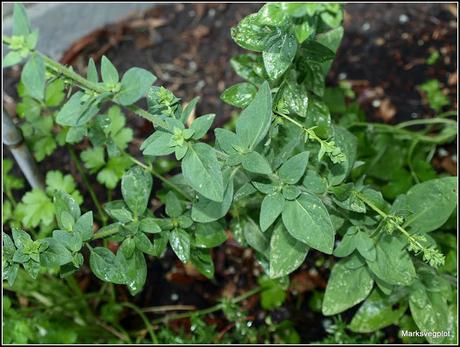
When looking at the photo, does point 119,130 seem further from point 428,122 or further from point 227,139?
point 428,122

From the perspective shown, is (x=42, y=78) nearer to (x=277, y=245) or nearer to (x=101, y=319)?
(x=277, y=245)

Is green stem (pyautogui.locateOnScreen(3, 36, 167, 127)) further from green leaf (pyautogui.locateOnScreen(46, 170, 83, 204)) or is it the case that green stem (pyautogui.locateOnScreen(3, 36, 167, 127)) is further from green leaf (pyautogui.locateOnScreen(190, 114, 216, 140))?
green leaf (pyautogui.locateOnScreen(46, 170, 83, 204))

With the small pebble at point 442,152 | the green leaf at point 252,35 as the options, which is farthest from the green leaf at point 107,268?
the small pebble at point 442,152

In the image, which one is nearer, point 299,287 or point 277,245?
point 277,245

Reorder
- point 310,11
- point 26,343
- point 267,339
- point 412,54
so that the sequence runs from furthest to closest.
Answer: point 412,54
point 267,339
point 26,343
point 310,11

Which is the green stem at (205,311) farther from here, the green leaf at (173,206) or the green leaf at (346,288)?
the green leaf at (173,206)

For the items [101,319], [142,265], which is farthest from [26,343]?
[142,265]
